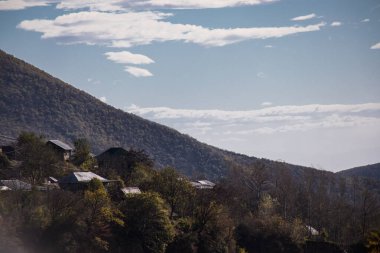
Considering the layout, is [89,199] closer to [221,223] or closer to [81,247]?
[81,247]

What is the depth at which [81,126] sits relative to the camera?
188000mm

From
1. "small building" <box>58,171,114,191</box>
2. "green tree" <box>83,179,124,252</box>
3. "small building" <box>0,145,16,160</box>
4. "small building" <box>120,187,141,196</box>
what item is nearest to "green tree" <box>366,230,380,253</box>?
"green tree" <box>83,179,124,252</box>

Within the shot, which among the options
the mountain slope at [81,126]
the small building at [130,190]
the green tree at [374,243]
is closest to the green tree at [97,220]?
the small building at [130,190]

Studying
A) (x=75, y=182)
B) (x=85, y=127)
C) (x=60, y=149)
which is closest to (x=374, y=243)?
(x=75, y=182)

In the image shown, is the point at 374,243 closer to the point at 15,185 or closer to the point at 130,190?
the point at 130,190

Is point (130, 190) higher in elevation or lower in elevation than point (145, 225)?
higher

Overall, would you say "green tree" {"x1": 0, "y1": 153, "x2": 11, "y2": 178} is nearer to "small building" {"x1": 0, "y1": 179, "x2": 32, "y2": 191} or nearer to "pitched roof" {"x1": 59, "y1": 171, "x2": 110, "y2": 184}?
"pitched roof" {"x1": 59, "y1": 171, "x2": 110, "y2": 184}

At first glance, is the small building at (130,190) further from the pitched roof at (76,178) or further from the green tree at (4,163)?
the green tree at (4,163)

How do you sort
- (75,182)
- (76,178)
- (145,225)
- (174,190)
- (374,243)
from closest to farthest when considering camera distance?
(374,243)
(145,225)
(75,182)
(76,178)
(174,190)

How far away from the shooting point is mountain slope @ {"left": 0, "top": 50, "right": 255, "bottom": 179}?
591ft

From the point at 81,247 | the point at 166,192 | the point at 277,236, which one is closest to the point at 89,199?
the point at 81,247

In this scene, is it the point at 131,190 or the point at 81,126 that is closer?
the point at 131,190

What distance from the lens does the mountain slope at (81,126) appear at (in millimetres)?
180025

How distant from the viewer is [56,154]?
9850 centimetres
